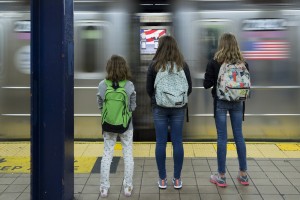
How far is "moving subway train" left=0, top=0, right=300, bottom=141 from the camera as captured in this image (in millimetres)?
6570

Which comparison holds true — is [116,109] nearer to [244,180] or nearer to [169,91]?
[169,91]

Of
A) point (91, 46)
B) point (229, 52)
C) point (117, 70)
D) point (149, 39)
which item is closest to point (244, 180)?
point (229, 52)

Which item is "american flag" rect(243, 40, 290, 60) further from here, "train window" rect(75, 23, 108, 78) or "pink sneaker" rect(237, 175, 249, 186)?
"pink sneaker" rect(237, 175, 249, 186)

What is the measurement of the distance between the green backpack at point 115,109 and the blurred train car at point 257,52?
2652 millimetres

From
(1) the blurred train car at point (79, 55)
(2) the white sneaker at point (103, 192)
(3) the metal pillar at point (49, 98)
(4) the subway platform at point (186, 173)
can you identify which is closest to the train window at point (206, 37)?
(1) the blurred train car at point (79, 55)

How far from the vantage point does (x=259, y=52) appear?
21.7 ft

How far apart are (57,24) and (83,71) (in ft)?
9.72

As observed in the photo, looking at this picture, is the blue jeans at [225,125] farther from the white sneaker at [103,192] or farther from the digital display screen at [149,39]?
the digital display screen at [149,39]

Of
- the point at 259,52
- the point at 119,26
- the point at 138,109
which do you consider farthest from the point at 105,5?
the point at 259,52

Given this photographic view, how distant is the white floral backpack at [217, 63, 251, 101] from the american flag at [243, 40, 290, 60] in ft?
7.38

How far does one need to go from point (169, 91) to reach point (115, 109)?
60cm

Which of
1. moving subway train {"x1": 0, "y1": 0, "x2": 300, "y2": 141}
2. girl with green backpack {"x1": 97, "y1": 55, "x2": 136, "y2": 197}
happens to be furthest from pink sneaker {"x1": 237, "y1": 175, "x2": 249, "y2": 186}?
moving subway train {"x1": 0, "y1": 0, "x2": 300, "y2": 141}

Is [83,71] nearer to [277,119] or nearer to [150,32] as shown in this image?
[150,32]

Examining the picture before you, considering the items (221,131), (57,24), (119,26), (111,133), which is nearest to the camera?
(57,24)
